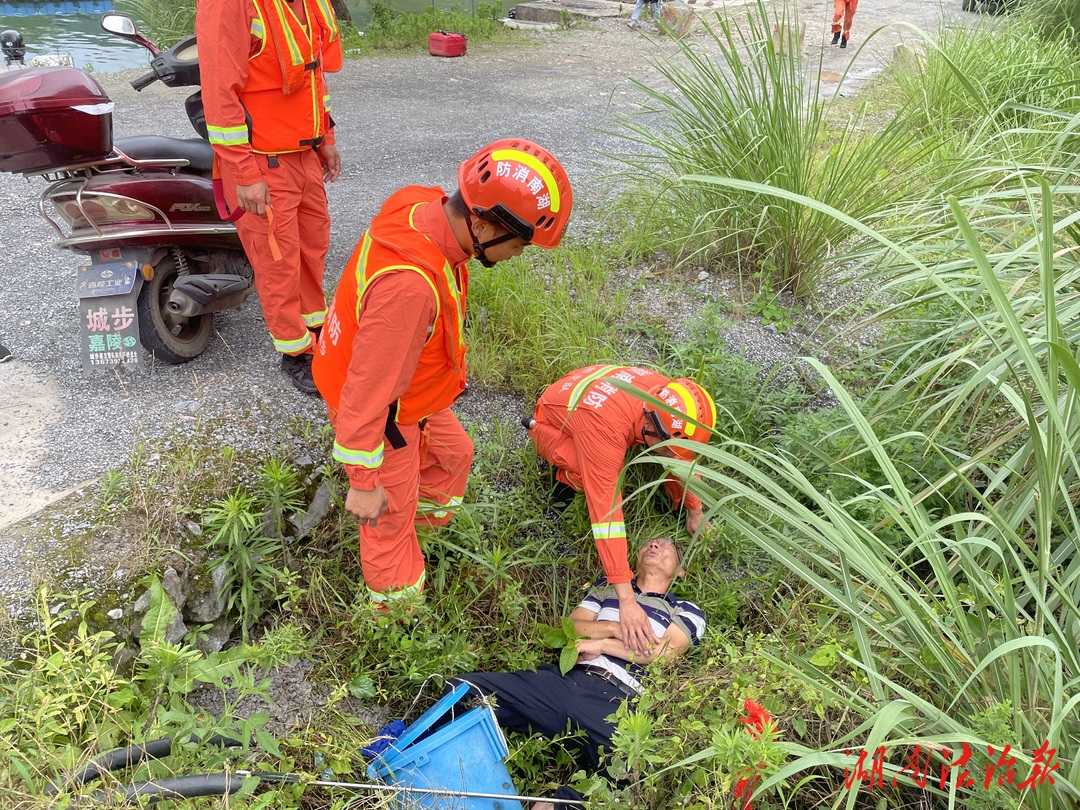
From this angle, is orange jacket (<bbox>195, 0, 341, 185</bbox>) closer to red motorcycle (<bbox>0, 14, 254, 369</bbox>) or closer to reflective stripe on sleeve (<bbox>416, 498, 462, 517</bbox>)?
red motorcycle (<bbox>0, 14, 254, 369</bbox>)

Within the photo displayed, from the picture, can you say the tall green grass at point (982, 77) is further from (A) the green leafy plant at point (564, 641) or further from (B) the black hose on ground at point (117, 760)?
(B) the black hose on ground at point (117, 760)

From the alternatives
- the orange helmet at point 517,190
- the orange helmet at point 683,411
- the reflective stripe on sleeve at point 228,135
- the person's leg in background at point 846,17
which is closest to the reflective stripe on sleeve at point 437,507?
the orange helmet at point 683,411

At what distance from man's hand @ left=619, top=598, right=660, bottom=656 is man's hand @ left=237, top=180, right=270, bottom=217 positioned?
1929 millimetres

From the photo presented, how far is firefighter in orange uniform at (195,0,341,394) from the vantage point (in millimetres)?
2635

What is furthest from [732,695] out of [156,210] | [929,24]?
[929,24]

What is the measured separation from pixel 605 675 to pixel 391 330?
4.50 ft

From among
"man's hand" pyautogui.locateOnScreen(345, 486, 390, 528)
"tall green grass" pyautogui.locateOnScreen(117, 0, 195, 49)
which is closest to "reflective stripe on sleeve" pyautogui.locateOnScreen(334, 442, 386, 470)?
"man's hand" pyautogui.locateOnScreen(345, 486, 390, 528)

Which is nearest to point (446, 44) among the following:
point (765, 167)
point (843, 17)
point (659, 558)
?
point (843, 17)

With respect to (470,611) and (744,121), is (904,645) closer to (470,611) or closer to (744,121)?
(470,611)

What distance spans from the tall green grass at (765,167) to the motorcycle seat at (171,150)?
1.92 m

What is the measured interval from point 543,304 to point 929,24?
421 inches

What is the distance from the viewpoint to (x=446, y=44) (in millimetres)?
8617

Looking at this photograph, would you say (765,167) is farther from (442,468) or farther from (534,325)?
(442,468)

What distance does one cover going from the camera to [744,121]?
370cm
